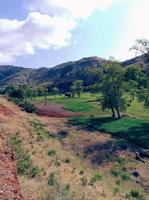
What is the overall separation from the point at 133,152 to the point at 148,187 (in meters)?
13.0

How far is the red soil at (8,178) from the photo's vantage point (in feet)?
49.4

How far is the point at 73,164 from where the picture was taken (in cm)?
3819

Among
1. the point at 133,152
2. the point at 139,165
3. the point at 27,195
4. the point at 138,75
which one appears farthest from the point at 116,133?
the point at 27,195

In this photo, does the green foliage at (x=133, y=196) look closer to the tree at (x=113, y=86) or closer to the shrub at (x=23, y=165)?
the shrub at (x=23, y=165)

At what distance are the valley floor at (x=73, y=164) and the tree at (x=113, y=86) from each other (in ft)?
39.2

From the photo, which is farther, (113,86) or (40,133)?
(113,86)

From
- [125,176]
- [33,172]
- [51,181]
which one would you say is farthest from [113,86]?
[51,181]

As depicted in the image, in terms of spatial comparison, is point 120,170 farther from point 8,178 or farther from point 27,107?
point 27,107

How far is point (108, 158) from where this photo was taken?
49.2 m

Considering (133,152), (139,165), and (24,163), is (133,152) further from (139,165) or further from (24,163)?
(24,163)

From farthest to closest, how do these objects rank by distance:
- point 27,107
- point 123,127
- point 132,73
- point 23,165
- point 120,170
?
1. point 132,73
2. point 27,107
3. point 123,127
4. point 120,170
5. point 23,165

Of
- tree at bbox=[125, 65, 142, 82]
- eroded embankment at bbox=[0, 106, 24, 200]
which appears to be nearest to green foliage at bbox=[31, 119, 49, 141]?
eroded embankment at bbox=[0, 106, 24, 200]

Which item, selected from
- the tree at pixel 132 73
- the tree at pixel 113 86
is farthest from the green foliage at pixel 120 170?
the tree at pixel 132 73

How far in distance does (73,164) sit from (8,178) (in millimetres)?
22025
